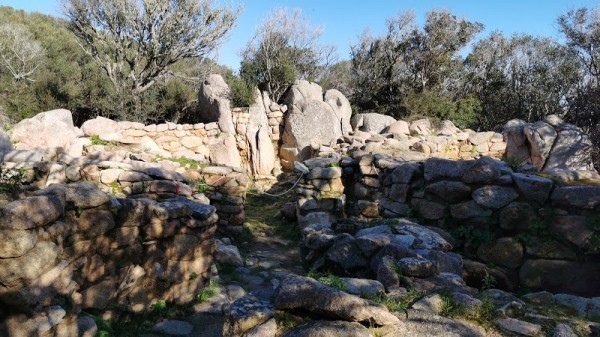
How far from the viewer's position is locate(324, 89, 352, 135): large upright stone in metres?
14.8

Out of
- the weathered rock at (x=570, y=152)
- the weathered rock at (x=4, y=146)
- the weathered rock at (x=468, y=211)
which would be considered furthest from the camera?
the weathered rock at (x=570, y=152)

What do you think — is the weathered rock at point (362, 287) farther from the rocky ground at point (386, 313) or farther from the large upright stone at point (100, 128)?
the large upright stone at point (100, 128)

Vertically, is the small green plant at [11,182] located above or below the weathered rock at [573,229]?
above

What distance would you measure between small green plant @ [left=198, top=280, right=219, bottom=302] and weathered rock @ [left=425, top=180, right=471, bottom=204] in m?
3.27

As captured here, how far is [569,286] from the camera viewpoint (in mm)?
4762

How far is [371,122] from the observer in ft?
48.4

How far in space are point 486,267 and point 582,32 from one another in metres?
16.2

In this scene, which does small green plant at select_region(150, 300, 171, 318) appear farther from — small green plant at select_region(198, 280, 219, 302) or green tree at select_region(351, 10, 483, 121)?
green tree at select_region(351, 10, 483, 121)

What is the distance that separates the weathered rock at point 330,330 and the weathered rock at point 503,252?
3.42m

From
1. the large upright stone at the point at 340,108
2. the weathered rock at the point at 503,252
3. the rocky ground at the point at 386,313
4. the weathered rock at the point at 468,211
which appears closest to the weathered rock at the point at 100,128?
the large upright stone at the point at 340,108

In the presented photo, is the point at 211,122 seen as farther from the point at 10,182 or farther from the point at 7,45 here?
the point at 7,45

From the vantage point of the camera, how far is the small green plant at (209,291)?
190 inches

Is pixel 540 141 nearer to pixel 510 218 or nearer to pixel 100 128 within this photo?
pixel 510 218

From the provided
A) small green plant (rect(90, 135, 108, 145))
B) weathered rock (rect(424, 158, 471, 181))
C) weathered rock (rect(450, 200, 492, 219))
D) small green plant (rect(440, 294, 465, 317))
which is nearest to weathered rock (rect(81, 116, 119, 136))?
small green plant (rect(90, 135, 108, 145))
